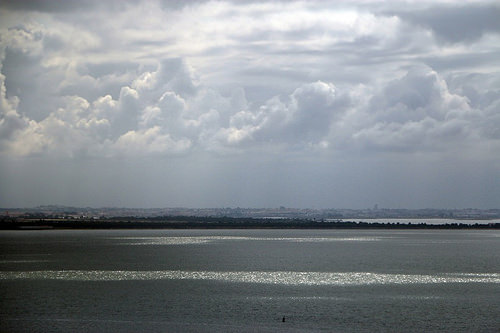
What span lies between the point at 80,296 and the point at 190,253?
191ft

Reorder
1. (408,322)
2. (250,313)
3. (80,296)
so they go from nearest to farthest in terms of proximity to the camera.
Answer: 1. (408,322)
2. (250,313)
3. (80,296)

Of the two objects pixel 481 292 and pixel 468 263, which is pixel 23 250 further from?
pixel 481 292

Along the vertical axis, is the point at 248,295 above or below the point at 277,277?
below

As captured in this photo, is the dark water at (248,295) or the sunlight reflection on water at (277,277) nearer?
the dark water at (248,295)

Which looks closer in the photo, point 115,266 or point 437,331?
point 437,331

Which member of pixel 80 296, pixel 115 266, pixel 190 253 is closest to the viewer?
pixel 80 296

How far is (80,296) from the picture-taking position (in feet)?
192

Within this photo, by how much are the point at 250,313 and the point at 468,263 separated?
53861 millimetres

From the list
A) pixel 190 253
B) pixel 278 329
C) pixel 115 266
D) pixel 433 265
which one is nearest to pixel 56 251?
pixel 190 253

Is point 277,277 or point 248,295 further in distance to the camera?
point 277,277

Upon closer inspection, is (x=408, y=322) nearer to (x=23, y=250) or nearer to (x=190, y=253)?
(x=190, y=253)

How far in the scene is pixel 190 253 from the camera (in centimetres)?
11650

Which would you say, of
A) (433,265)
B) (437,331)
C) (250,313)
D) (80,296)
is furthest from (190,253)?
(437,331)

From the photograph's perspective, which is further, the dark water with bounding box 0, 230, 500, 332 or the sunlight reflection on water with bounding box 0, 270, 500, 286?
the sunlight reflection on water with bounding box 0, 270, 500, 286
